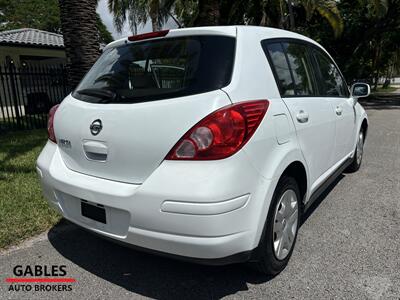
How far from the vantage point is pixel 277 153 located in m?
2.35

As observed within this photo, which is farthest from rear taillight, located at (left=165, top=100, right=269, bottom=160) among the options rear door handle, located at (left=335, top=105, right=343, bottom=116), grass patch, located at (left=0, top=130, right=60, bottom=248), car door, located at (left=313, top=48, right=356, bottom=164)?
grass patch, located at (left=0, top=130, right=60, bottom=248)

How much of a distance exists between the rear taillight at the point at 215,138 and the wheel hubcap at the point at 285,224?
66 cm

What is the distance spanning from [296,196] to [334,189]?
2035mm

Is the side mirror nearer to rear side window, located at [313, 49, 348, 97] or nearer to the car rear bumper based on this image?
rear side window, located at [313, 49, 348, 97]

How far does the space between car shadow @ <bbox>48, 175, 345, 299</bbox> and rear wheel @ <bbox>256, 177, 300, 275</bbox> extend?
17cm

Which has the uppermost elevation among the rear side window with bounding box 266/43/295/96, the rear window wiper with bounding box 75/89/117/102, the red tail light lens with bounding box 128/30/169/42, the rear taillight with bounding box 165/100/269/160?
the red tail light lens with bounding box 128/30/169/42

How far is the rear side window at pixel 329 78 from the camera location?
142 inches

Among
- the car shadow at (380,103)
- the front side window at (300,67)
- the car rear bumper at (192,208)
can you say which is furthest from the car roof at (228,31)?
the car shadow at (380,103)

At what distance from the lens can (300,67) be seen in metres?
3.12

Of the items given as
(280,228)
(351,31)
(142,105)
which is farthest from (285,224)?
(351,31)

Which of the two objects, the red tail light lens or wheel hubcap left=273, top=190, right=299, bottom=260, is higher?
the red tail light lens

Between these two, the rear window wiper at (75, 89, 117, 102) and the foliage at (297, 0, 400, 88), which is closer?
the rear window wiper at (75, 89, 117, 102)

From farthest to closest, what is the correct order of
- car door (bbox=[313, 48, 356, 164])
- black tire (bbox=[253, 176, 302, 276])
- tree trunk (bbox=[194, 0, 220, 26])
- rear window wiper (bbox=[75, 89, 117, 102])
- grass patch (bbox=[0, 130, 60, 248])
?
tree trunk (bbox=[194, 0, 220, 26]) → car door (bbox=[313, 48, 356, 164]) → grass patch (bbox=[0, 130, 60, 248]) → rear window wiper (bbox=[75, 89, 117, 102]) → black tire (bbox=[253, 176, 302, 276])

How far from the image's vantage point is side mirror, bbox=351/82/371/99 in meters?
4.57
